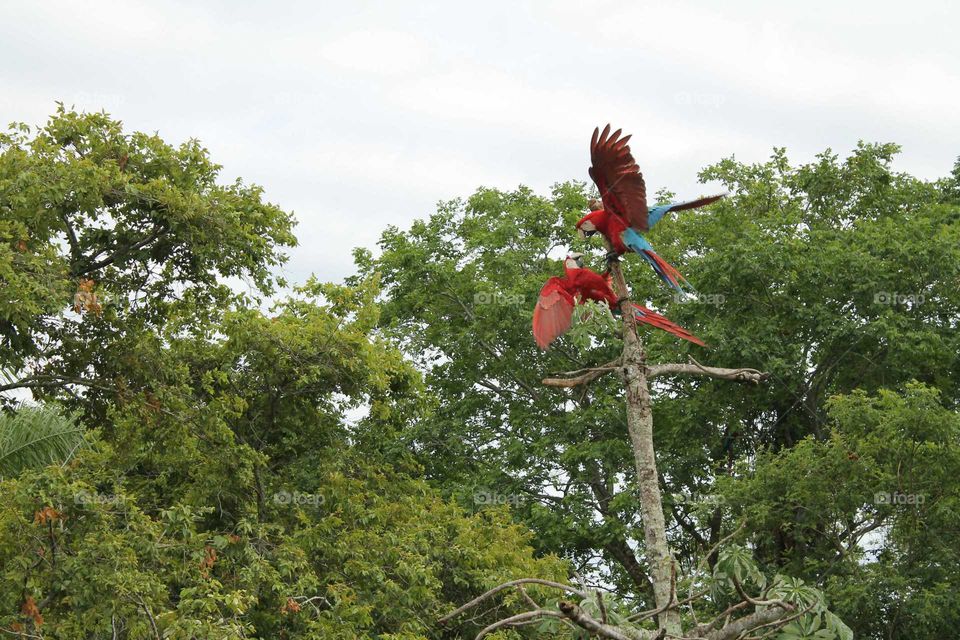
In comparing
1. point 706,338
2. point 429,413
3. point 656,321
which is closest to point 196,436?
point 429,413

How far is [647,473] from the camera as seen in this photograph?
4.96 meters

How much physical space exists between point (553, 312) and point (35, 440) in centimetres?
1254

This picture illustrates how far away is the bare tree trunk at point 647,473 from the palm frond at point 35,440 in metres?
12.4

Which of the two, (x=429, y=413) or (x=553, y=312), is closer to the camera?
(x=553, y=312)

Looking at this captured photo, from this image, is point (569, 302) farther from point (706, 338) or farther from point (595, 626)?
point (706, 338)

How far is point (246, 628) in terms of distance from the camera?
10836 mm

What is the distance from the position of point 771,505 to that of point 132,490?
25.0 ft

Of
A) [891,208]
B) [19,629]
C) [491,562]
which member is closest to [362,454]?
[491,562]

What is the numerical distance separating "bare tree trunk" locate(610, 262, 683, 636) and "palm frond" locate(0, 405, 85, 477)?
12.4 m

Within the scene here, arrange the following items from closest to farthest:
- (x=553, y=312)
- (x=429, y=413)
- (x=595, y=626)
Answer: (x=595, y=626) → (x=553, y=312) → (x=429, y=413)

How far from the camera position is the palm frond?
52.7 feet

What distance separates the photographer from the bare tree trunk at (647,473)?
4863 mm

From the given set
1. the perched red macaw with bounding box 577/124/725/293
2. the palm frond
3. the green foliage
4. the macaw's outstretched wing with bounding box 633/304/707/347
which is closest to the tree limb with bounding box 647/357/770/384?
the macaw's outstretched wing with bounding box 633/304/707/347

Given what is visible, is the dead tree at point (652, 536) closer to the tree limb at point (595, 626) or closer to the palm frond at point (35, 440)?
the tree limb at point (595, 626)
